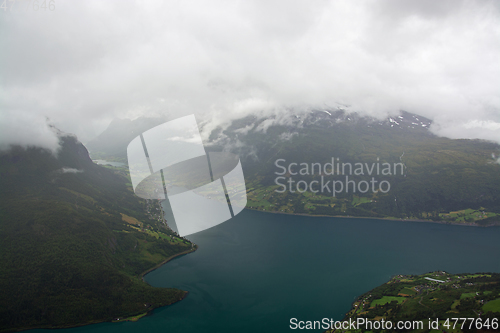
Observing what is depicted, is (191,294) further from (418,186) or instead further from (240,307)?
(418,186)

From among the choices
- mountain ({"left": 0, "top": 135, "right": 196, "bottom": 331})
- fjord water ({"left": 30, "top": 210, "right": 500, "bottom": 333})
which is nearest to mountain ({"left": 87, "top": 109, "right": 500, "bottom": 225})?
fjord water ({"left": 30, "top": 210, "right": 500, "bottom": 333})

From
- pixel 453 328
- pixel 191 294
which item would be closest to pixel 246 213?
pixel 191 294

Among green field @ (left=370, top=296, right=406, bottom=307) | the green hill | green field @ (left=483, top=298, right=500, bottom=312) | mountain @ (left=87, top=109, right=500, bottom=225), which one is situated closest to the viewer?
the green hill

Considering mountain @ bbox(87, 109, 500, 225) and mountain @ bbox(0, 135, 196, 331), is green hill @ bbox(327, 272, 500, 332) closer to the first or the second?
mountain @ bbox(0, 135, 196, 331)

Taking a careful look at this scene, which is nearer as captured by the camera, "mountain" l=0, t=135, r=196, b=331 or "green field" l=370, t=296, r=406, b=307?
"mountain" l=0, t=135, r=196, b=331

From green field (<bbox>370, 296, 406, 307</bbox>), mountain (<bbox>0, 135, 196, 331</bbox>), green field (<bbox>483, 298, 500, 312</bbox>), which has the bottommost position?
green field (<bbox>370, 296, 406, 307</bbox>)

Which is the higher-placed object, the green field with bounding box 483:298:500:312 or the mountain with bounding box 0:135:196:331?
the mountain with bounding box 0:135:196:331

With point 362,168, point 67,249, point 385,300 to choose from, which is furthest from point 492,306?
point 362,168
